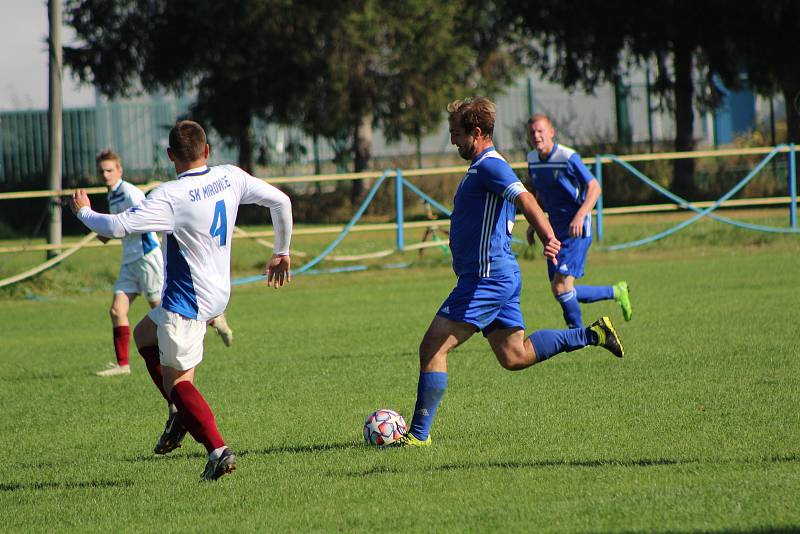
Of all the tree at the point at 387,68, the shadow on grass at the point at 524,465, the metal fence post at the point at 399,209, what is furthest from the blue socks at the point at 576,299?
the tree at the point at 387,68

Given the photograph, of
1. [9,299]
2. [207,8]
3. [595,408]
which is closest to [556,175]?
[595,408]

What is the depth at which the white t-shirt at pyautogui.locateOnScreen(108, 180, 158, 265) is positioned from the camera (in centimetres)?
1015

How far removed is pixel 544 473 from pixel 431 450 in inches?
34.7

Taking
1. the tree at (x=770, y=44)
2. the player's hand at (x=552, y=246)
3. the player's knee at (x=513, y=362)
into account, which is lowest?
the player's knee at (x=513, y=362)

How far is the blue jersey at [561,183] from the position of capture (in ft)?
34.0

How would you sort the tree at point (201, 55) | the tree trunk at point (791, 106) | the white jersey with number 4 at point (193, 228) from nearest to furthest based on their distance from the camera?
the white jersey with number 4 at point (193, 228) < the tree trunk at point (791, 106) < the tree at point (201, 55)

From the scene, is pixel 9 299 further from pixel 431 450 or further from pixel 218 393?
pixel 431 450

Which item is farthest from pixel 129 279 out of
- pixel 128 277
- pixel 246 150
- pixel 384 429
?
pixel 246 150

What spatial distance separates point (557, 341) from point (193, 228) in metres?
2.35

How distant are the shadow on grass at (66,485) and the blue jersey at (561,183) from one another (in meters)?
5.34

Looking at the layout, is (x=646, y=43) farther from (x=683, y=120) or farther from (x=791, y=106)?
(x=791, y=106)

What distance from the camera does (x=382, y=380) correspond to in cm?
916

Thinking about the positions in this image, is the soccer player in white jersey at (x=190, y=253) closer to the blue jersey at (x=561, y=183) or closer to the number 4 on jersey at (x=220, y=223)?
the number 4 on jersey at (x=220, y=223)

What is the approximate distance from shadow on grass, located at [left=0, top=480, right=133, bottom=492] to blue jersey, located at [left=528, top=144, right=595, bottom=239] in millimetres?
5344
